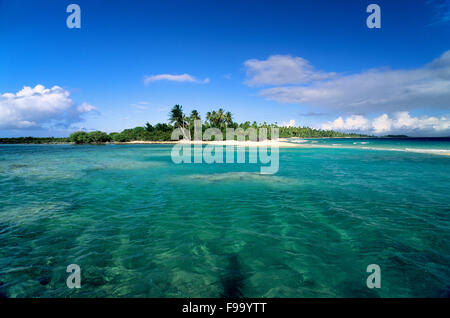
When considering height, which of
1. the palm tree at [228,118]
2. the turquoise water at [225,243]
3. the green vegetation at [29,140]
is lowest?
the turquoise water at [225,243]

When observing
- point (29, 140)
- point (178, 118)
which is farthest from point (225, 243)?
point (29, 140)

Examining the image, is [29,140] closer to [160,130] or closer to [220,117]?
[160,130]

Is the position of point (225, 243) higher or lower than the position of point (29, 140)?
lower

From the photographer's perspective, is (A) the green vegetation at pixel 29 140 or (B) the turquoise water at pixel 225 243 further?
(A) the green vegetation at pixel 29 140

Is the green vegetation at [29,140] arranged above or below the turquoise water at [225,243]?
above

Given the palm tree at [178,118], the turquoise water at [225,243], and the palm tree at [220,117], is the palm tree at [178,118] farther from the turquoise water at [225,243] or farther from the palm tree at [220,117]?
the turquoise water at [225,243]

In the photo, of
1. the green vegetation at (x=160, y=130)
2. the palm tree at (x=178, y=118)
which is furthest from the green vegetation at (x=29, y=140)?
the palm tree at (x=178, y=118)

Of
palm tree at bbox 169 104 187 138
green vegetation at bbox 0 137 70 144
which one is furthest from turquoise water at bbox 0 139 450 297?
green vegetation at bbox 0 137 70 144

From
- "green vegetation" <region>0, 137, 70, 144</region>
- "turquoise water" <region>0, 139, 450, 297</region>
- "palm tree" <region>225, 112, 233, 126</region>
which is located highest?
"palm tree" <region>225, 112, 233, 126</region>

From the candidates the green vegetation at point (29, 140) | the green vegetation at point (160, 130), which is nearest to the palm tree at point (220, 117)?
the green vegetation at point (160, 130)

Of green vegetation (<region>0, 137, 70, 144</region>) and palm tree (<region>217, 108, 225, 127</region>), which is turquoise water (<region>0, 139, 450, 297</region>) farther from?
green vegetation (<region>0, 137, 70, 144</region>)

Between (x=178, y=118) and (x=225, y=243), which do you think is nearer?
(x=225, y=243)
